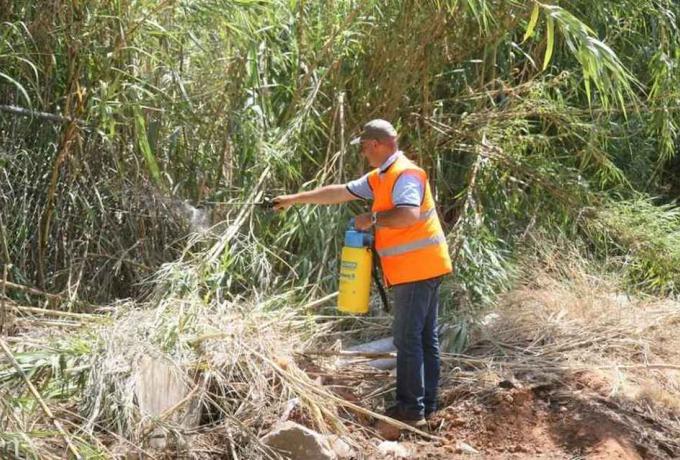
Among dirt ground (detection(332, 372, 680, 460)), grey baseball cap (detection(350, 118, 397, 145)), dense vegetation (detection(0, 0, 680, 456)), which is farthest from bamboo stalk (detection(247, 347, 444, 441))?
grey baseball cap (detection(350, 118, 397, 145))

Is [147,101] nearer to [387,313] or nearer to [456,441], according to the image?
[387,313]

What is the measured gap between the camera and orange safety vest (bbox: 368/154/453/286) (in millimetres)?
4824

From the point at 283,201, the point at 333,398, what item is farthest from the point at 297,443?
the point at 283,201

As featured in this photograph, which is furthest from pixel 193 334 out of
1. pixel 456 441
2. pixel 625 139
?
pixel 625 139

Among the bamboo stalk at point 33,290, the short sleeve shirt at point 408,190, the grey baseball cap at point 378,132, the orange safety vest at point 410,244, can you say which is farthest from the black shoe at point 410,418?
the bamboo stalk at point 33,290

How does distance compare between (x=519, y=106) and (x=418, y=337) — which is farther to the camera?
(x=519, y=106)

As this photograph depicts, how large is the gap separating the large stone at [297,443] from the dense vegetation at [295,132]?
127 cm

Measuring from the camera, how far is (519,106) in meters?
6.61

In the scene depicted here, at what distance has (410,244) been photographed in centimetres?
483

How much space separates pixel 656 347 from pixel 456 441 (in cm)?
147

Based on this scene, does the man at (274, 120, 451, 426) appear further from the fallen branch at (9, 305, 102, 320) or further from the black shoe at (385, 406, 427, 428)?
the fallen branch at (9, 305, 102, 320)

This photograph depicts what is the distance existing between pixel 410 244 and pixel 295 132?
1539 millimetres

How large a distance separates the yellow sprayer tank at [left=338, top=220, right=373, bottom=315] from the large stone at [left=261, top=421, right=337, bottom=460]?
35.4 inches

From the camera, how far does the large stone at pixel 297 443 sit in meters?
→ 4.28
